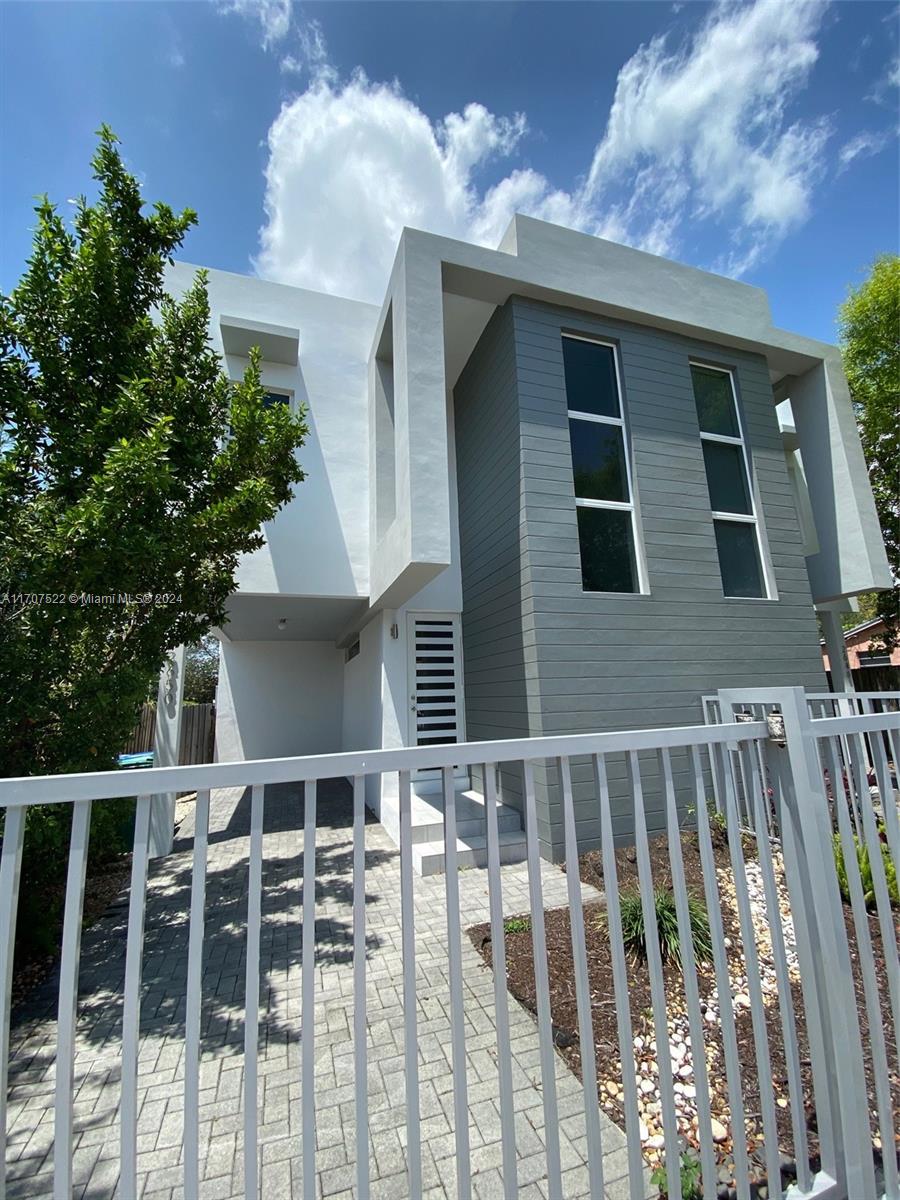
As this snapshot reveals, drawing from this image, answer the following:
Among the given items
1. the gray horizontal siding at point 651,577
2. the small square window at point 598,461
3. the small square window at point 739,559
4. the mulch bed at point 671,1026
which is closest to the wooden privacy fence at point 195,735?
the gray horizontal siding at point 651,577

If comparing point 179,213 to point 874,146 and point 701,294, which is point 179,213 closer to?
point 701,294

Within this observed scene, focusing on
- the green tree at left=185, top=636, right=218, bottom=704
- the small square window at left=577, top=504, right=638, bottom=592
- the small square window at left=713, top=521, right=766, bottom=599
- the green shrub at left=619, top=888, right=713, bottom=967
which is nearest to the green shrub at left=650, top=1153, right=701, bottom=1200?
the green shrub at left=619, top=888, right=713, bottom=967

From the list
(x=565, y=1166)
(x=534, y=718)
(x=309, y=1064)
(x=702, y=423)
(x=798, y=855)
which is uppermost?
(x=702, y=423)

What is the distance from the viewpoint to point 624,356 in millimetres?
6219

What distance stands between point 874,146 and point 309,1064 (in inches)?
426

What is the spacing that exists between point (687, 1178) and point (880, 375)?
13950 mm

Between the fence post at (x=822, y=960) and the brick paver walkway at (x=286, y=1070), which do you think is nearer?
the fence post at (x=822, y=960)

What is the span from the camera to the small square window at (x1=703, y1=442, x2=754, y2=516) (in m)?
6.43

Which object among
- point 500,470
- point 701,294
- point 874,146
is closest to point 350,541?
point 500,470

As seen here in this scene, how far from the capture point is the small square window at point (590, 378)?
6000 mm

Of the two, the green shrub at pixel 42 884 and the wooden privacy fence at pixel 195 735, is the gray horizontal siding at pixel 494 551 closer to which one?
the green shrub at pixel 42 884

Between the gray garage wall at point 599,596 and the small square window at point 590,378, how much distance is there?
0.16m

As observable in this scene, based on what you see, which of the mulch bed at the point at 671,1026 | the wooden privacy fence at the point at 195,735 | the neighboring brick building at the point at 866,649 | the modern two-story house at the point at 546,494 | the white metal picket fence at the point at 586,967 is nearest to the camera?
the white metal picket fence at the point at 586,967

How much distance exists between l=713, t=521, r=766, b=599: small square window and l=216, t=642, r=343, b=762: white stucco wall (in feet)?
25.5
